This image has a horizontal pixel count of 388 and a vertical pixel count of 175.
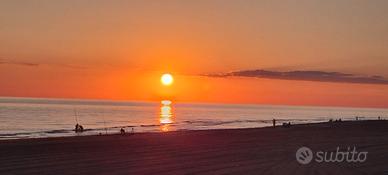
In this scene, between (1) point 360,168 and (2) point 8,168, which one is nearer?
(2) point 8,168

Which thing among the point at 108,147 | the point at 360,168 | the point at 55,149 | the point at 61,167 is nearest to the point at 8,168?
the point at 61,167

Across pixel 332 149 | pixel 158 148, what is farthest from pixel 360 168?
pixel 158 148

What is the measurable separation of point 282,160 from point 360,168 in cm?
279

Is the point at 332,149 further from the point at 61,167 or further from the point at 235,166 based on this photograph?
the point at 61,167

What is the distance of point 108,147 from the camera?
69.6ft

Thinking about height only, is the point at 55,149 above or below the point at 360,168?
above

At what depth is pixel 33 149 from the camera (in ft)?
65.4

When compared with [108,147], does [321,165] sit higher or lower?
lower

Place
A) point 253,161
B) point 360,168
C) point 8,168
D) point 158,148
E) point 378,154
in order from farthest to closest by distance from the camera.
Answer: point 158,148 < point 378,154 < point 253,161 < point 360,168 < point 8,168

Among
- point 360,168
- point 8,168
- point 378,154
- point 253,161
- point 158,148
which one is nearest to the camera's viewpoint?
point 8,168

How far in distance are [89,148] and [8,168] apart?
6.45m

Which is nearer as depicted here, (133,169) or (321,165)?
(133,169)

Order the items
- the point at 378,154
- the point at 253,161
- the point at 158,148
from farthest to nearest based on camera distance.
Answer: the point at 158,148, the point at 378,154, the point at 253,161

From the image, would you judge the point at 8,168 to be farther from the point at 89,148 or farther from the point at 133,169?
the point at 89,148
